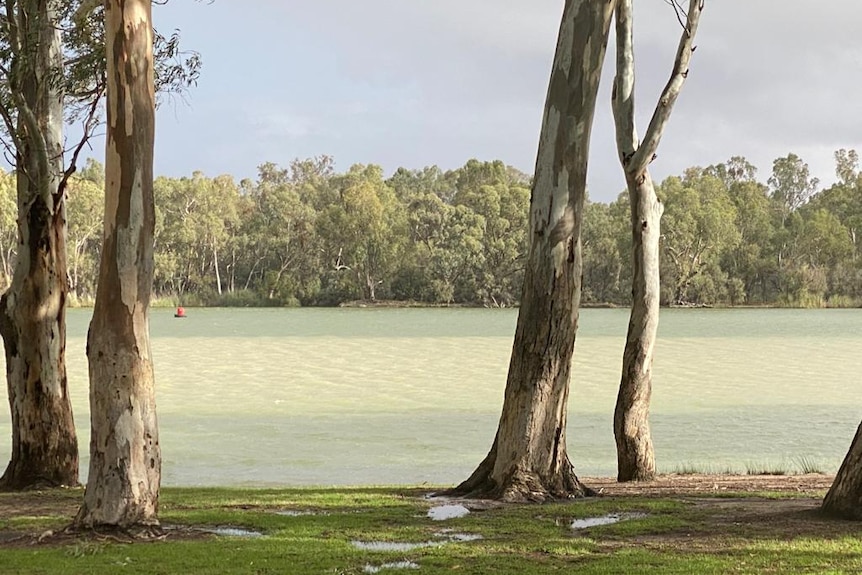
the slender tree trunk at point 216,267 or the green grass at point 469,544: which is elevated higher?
the slender tree trunk at point 216,267

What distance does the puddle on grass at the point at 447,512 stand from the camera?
6.61 meters

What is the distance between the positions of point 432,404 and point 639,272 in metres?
9.94

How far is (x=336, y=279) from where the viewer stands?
72.4 meters

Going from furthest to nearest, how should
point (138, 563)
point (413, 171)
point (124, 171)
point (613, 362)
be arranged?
point (413, 171) → point (613, 362) → point (124, 171) → point (138, 563)

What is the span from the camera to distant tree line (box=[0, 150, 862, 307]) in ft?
219

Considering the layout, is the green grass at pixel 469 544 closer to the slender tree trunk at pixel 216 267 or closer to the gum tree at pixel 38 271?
the gum tree at pixel 38 271

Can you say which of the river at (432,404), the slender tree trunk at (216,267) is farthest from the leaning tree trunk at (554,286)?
the slender tree trunk at (216,267)

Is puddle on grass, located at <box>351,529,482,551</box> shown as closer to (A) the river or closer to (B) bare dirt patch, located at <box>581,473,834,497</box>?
(B) bare dirt patch, located at <box>581,473,834,497</box>

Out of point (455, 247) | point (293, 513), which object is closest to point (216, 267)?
point (455, 247)

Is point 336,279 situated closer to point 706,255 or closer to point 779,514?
point 706,255

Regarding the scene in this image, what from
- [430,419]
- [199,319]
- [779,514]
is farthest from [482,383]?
[199,319]

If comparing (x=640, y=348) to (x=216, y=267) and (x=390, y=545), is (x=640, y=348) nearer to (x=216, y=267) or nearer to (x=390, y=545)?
(x=390, y=545)

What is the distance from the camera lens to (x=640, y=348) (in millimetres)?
9023

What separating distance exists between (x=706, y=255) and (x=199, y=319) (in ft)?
103
